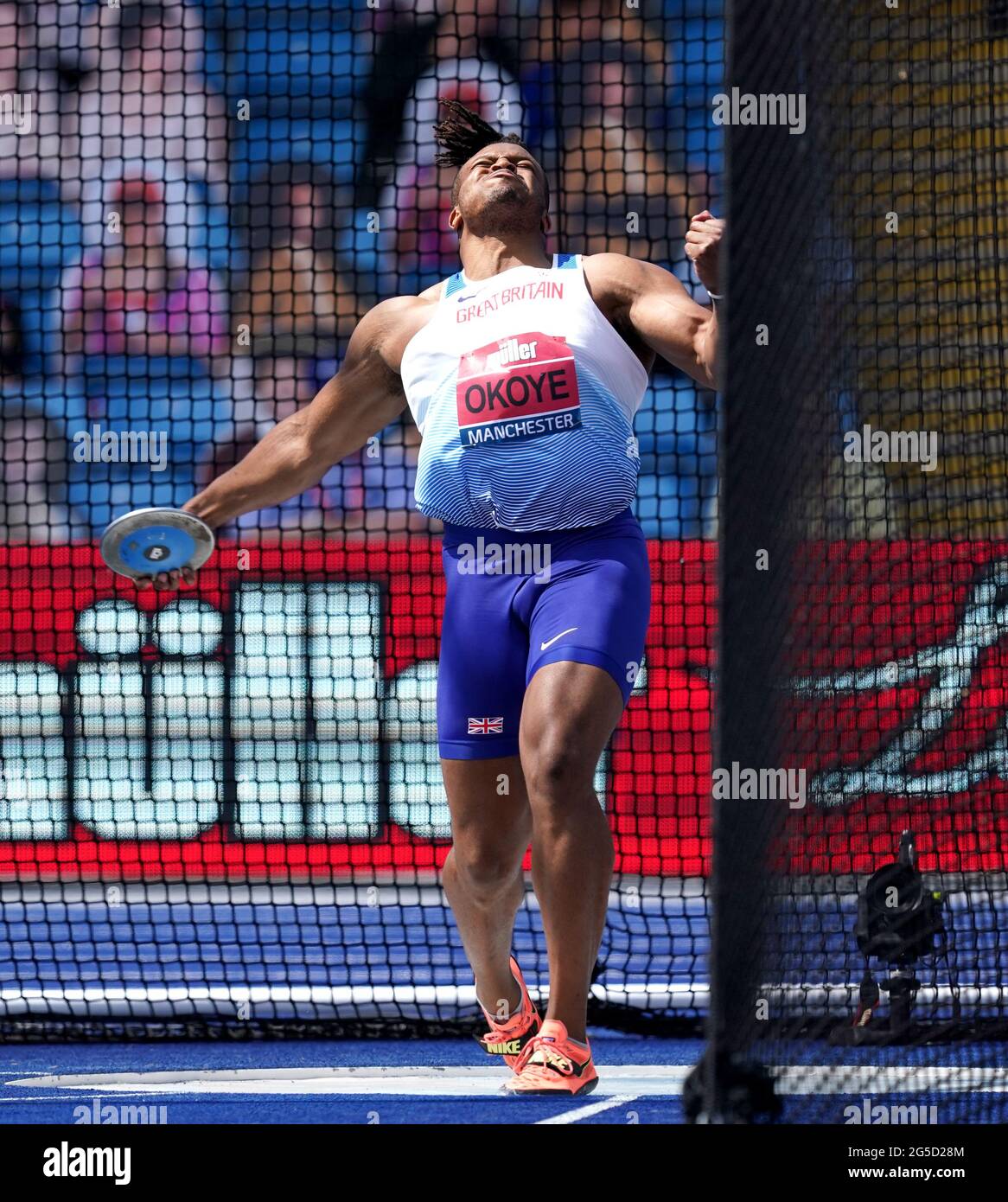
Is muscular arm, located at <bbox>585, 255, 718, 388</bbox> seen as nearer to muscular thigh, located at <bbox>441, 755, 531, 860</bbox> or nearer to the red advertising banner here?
muscular thigh, located at <bbox>441, 755, 531, 860</bbox>

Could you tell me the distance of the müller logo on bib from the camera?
3.97 metres

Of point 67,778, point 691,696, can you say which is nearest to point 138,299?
point 67,778

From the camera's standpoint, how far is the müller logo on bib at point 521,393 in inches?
→ 156

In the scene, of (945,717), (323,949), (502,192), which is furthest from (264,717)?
(502,192)

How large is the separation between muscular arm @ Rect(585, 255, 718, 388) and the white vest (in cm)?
6

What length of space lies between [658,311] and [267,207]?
726cm

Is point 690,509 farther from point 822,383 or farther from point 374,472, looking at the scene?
point 822,383

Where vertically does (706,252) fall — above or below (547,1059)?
above

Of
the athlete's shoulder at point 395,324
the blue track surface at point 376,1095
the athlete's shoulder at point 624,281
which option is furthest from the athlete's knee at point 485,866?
the athlete's shoulder at point 624,281

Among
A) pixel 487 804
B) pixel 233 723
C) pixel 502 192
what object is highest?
pixel 502 192

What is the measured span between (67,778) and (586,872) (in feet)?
16.6

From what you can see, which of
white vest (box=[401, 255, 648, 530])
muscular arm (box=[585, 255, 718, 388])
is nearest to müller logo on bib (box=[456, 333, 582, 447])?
white vest (box=[401, 255, 648, 530])

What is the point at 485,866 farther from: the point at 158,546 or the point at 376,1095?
the point at 158,546

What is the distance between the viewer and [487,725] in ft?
13.7
